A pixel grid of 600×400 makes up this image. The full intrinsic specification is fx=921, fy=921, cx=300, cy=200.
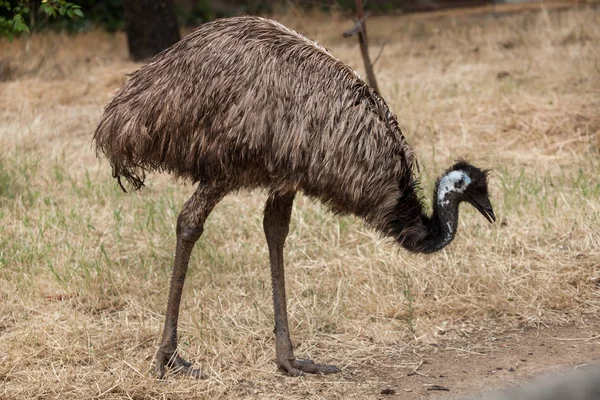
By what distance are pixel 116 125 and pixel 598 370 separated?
2.49 m

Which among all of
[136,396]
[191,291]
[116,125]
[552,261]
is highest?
[116,125]

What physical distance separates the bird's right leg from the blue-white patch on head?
38.4 inches

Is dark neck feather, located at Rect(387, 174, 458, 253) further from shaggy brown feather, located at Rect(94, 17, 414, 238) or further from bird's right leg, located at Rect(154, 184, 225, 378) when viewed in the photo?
bird's right leg, located at Rect(154, 184, 225, 378)

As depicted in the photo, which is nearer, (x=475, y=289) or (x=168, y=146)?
(x=168, y=146)

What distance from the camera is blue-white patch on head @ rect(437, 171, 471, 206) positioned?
4.11 metres

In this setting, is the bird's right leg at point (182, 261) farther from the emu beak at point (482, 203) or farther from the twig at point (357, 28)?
the twig at point (357, 28)

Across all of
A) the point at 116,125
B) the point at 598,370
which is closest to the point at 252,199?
the point at 116,125

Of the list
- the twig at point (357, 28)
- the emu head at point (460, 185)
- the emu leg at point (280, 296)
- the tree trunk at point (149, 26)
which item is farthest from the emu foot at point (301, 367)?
the tree trunk at point (149, 26)

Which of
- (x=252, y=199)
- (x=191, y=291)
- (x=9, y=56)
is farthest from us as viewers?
(x=9, y=56)

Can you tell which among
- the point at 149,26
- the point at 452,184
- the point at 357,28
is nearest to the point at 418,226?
the point at 452,184

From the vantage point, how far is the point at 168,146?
158 inches

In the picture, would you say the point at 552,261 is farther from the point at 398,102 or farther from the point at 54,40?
the point at 54,40

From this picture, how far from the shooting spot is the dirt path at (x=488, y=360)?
4211 mm

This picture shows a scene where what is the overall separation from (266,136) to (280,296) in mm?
866
